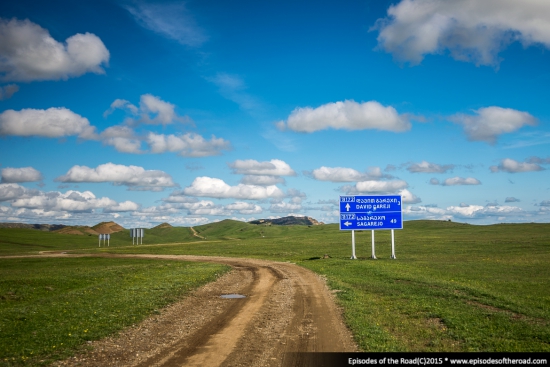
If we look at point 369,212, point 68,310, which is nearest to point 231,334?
point 68,310

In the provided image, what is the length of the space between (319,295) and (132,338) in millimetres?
11909

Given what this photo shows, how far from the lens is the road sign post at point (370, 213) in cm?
5094

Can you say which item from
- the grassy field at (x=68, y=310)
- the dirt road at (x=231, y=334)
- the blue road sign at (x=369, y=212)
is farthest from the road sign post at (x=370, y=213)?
the dirt road at (x=231, y=334)

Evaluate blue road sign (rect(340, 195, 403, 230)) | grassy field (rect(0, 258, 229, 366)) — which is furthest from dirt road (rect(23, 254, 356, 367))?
blue road sign (rect(340, 195, 403, 230))

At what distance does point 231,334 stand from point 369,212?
129 feet

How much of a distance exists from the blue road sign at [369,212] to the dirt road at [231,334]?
28218mm

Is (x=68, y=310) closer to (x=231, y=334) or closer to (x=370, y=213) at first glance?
(x=231, y=334)

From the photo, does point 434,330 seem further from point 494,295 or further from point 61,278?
point 61,278

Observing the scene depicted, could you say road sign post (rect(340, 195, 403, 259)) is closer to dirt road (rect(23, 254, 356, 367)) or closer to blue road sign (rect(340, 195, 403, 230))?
blue road sign (rect(340, 195, 403, 230))

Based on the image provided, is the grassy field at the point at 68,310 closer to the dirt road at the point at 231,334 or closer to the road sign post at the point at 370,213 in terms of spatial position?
the dirt road at the point at 231,334

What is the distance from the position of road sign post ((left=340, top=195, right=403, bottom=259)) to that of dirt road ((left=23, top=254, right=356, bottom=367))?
2822 cm

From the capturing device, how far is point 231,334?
1449 cm

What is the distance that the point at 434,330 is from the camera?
14.6 metres

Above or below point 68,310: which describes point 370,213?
above
